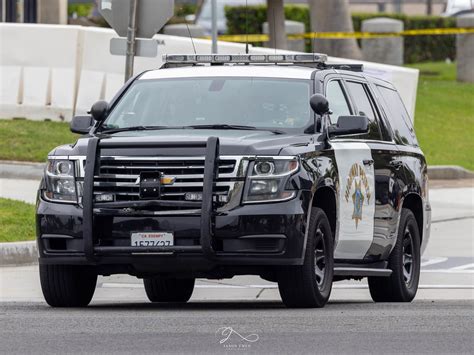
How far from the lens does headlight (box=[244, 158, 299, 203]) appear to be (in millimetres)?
10953

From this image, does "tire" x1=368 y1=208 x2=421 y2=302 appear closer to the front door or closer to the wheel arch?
the wheel arch

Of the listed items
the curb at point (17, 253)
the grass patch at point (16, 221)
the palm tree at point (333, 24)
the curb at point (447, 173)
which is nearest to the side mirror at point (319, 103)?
the curb at point (17, 253)

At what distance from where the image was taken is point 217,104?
1214cm

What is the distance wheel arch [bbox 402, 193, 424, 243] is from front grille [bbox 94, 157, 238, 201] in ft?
9.87

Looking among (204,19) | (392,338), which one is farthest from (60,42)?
(204,19)

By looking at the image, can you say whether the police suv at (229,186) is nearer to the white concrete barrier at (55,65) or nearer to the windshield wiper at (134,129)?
the windshield wiper at (134,129)

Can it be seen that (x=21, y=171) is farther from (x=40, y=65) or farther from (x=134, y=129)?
(x=134, y=129)

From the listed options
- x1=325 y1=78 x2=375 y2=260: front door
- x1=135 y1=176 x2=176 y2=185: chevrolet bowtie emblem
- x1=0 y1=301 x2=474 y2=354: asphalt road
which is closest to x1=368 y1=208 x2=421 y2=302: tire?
x1=325 y1=78 x2=375 y2=260: front door

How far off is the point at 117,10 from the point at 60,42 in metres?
9.31

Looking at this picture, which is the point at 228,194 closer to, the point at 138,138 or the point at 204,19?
the point at 138,138

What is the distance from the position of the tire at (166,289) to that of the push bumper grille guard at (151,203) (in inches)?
85.4

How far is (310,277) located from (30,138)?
47.0ft

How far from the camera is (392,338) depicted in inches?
366

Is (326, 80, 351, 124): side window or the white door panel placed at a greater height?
(326, 80, 351, 124): side window
